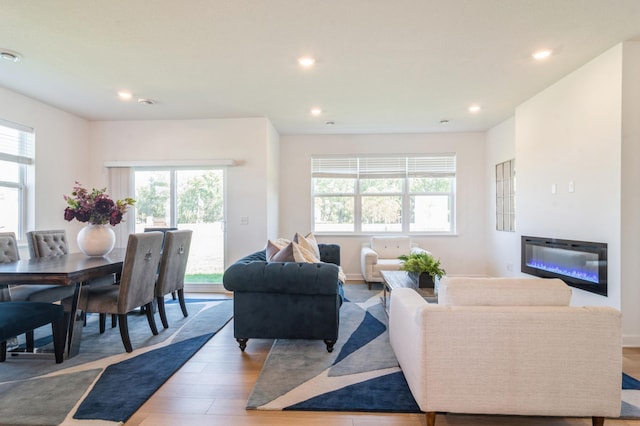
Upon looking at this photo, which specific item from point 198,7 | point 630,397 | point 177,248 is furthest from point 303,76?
point 630,397

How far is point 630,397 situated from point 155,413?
2.82m

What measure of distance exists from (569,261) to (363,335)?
2.26 metres

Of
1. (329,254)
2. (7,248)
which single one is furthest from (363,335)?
(7,248)

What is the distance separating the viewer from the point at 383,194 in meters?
5.82

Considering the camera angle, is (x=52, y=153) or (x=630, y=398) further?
(x=52, y=153)

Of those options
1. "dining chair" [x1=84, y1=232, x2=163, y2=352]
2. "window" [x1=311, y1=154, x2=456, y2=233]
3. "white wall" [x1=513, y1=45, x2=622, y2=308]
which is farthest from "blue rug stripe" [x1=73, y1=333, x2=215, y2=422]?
"white wall" [x1=513, y1=45, x2=622, y2=308]

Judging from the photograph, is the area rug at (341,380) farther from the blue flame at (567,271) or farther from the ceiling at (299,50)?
the ceiling at (299,50)

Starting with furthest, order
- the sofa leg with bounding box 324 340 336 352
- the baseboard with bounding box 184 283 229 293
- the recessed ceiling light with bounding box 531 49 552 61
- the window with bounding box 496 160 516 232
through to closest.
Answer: the baseboard with bounding box 184 283 229 293
the window with bounding box 496 160 516 232
the recessed ceiling light with bounding box 531 49 552 61
the sofa leg with bounding box 324 340 336 352

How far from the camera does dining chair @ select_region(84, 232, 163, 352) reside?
261 cm

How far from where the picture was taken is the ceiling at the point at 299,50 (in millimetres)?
2242

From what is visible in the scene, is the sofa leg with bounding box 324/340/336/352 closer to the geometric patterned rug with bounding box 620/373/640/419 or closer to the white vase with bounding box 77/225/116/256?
the geometric patterned rug with bounding box 620/373/640/419

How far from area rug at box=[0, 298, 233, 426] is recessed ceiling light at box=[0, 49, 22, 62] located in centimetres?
255

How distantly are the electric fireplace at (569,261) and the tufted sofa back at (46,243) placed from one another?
17.4 ft

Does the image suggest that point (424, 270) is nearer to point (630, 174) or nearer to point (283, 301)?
point (283, 301)
